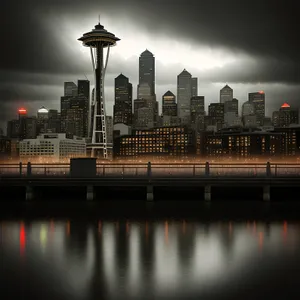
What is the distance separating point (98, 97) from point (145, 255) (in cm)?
11000

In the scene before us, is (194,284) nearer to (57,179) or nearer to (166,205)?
(166,205)

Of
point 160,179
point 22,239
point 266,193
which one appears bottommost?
point 22,239

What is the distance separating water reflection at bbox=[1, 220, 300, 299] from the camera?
13859 mm

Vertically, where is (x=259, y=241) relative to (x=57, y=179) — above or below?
below

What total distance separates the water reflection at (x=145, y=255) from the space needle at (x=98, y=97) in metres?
101

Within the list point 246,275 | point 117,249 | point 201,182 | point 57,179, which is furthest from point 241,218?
point 57,179

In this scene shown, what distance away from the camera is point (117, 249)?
1902 cm

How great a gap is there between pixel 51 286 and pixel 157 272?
3.67 m

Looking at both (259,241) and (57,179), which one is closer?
(259,241)

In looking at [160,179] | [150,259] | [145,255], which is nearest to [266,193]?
[160,179]

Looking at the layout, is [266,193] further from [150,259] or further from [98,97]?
[98,97]

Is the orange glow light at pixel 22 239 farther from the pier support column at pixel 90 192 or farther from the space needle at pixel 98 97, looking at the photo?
the space needle at pixel 98 97

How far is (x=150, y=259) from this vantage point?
680 inches

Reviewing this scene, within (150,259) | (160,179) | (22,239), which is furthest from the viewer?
(160,179)
